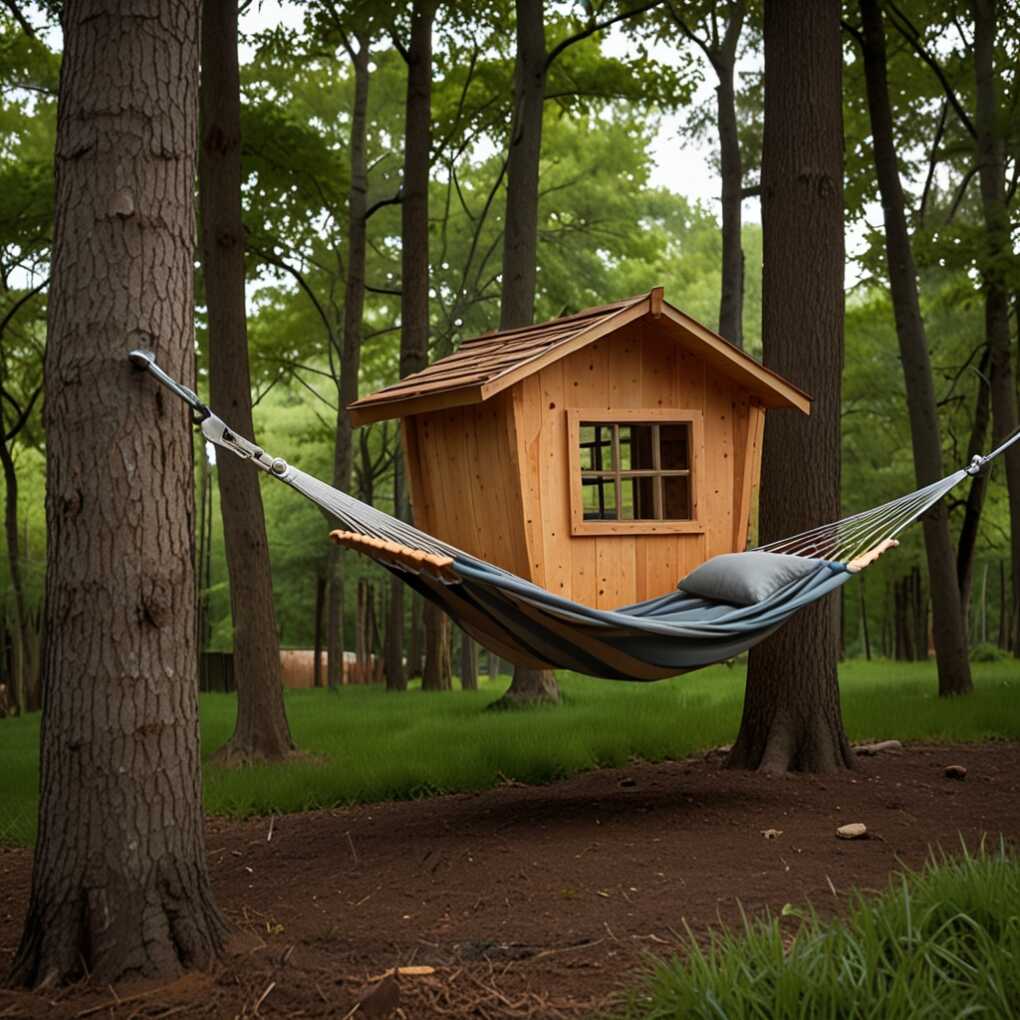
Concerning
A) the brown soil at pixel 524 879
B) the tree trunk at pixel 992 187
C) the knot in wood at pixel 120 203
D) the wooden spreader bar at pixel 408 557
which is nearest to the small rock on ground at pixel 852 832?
the brown soil at pixel 524 879

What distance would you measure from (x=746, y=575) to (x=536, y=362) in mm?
980

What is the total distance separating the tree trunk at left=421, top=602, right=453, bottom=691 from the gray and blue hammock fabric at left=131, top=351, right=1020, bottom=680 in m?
5.89

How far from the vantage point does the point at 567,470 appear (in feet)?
14.0

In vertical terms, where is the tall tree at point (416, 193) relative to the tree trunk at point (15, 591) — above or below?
above

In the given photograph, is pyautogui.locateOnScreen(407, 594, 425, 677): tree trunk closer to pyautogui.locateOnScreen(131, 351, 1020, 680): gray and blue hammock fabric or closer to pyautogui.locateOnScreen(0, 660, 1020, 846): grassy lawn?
pyautogui.locateOnScreen(0, 660, 1020, 846): grassy lawn

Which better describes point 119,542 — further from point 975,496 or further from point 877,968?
point 975,496

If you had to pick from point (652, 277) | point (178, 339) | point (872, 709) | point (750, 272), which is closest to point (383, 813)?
point (178, 339)

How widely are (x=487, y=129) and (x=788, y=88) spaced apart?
5.77m

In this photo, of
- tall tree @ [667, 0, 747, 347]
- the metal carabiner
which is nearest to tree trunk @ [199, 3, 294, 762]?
the metal carabiner

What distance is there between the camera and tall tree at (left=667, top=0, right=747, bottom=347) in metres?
10.1

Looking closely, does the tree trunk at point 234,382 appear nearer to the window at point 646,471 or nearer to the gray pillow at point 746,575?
the window at point 646,471

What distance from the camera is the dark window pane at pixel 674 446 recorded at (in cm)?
457

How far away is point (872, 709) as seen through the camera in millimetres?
7277

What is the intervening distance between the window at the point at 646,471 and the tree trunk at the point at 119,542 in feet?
5.22
